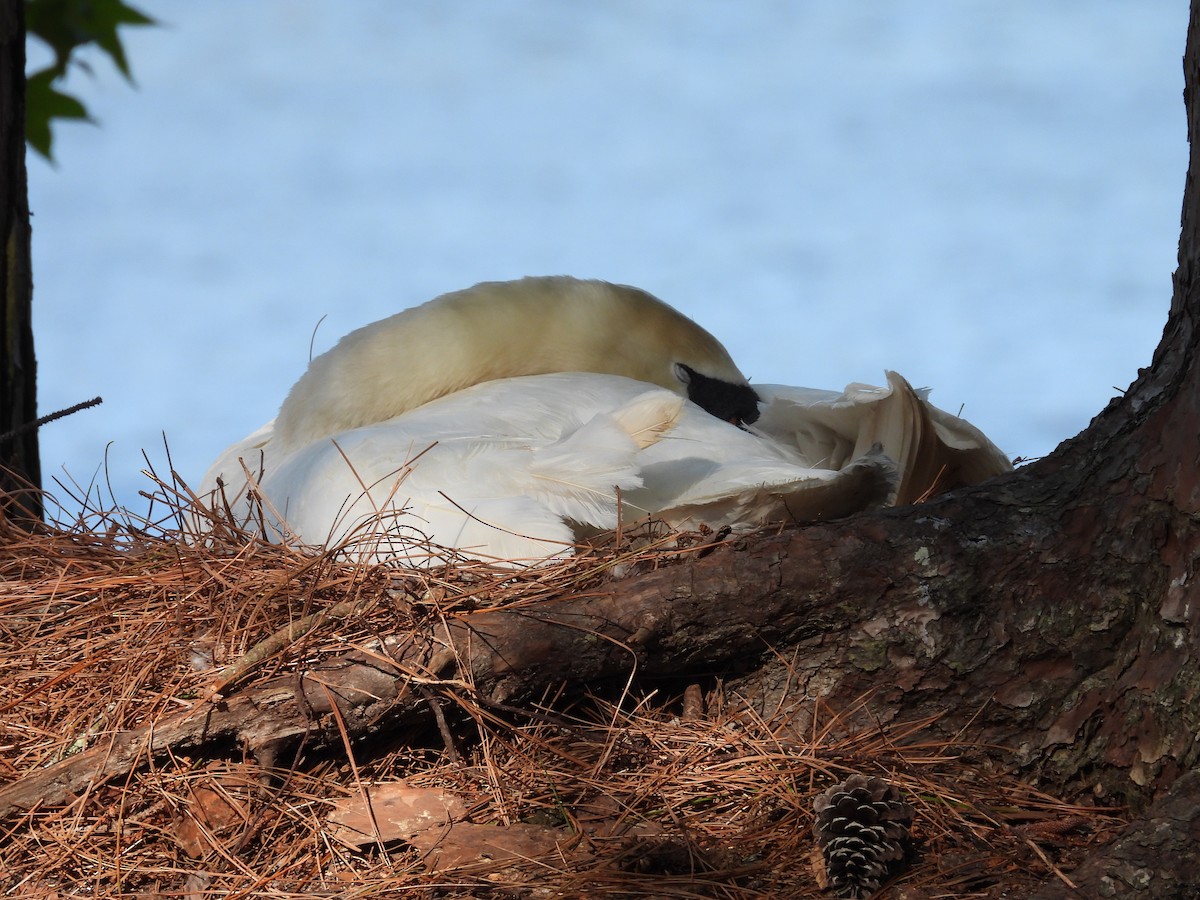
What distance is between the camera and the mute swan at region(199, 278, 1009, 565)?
3.03 metres

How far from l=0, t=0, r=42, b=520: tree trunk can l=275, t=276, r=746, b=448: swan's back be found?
0.79 meters

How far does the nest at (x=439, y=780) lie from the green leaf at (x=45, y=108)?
56.0 inches

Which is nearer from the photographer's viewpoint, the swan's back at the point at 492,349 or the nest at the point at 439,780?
the nest at the point at 439,780

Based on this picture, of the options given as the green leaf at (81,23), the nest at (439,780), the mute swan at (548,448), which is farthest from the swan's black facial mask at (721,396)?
the green leaf at (81,23)

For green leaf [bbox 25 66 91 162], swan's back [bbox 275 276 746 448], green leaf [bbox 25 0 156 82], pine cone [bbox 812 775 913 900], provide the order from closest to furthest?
pine cone [bbox 812 775 913 900], green leaf [bbox 25 0 156 82], green leaf [bbox 25 66 91 162], swan's back [bbox 275 276 746 448]

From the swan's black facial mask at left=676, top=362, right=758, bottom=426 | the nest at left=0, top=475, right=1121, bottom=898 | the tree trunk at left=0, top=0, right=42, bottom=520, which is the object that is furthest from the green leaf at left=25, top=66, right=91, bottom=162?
the swan's black facial mask at left=676, top=362, right=758, bottom=426

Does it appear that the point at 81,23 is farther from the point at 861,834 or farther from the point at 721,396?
the point at 861,834

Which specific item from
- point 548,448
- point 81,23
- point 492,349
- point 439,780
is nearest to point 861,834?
point 439,780

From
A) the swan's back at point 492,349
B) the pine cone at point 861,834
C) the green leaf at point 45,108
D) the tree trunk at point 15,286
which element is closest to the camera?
the pine cone at point 861,834

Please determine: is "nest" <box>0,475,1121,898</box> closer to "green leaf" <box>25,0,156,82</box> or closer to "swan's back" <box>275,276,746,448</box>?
"swan's back" <box>275,276,746,448</box>

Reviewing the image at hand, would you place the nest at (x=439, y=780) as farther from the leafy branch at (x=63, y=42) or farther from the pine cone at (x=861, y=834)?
the leafy branch at (x=63, y=42)

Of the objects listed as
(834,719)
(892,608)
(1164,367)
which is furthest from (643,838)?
(1164,367)

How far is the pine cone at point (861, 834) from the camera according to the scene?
7.69ft

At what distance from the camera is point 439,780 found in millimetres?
2693
